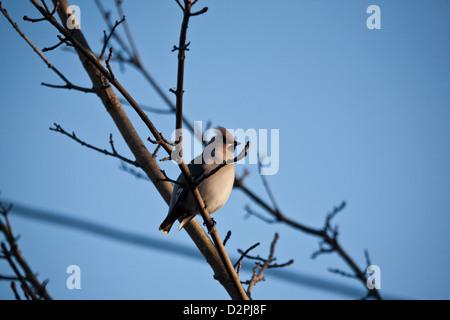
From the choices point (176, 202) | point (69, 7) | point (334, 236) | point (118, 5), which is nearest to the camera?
point (334, 236)

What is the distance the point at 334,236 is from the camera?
329 centimetres

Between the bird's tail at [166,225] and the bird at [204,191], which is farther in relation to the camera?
the bird's tail at [166,225]

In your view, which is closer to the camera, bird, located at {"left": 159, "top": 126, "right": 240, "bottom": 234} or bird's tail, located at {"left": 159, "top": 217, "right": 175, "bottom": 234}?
bird, located at {"left": 159, "top": 126, "right": 240, "bottom": 234}

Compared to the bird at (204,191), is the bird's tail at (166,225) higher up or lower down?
lower down

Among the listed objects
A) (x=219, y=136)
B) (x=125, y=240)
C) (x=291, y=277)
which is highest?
(x=219, y=136)

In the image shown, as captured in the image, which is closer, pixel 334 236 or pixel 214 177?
pixel 334 236

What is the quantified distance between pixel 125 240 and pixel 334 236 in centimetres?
154

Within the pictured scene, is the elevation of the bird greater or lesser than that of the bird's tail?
greater

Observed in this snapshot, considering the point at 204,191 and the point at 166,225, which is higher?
the point at 204,191
